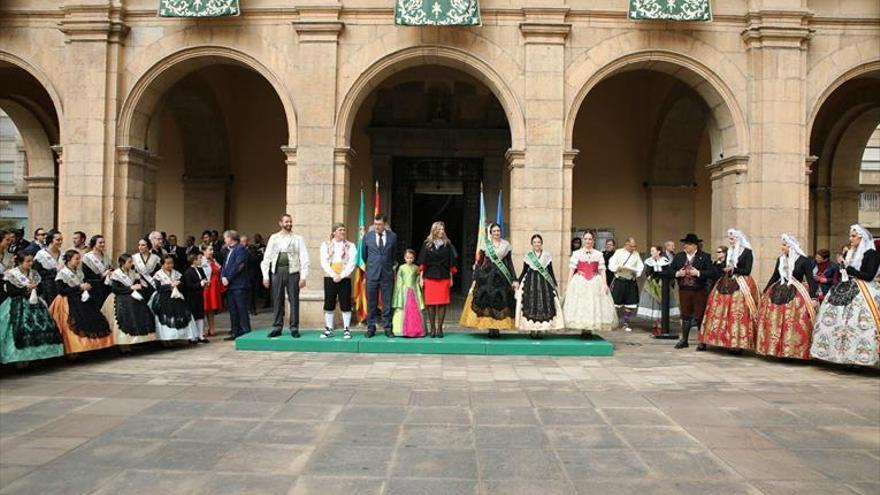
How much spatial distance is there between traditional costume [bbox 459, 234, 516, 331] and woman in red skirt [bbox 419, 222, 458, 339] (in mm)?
437

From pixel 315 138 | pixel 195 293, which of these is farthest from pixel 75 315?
pixel 315 138

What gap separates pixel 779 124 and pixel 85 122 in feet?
37.8

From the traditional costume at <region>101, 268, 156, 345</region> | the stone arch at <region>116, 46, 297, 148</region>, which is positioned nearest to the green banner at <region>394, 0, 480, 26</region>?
→ the stone arch at <region>116, 46, 297, 148</region>

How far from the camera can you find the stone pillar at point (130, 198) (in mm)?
11570

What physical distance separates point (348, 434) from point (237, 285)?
18.7ft

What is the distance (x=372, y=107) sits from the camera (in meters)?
15.7

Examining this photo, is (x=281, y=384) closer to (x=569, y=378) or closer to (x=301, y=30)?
(x=569, y=378)

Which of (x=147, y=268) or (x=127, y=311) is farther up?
(x=147, y=268)

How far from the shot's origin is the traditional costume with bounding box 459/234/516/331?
30.3 feet

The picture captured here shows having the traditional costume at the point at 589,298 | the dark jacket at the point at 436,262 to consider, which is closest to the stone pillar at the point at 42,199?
the dark jacket at the point at 436,262

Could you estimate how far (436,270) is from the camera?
948 cm

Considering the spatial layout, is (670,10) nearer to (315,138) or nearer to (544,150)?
(544,150)

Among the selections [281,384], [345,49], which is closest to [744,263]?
[281,384]

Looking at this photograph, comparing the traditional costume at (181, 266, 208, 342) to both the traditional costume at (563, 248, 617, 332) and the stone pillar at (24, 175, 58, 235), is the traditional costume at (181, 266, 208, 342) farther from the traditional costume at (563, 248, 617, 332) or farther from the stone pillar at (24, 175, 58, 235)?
the stone pillar at (24, 175, 58, 235)
